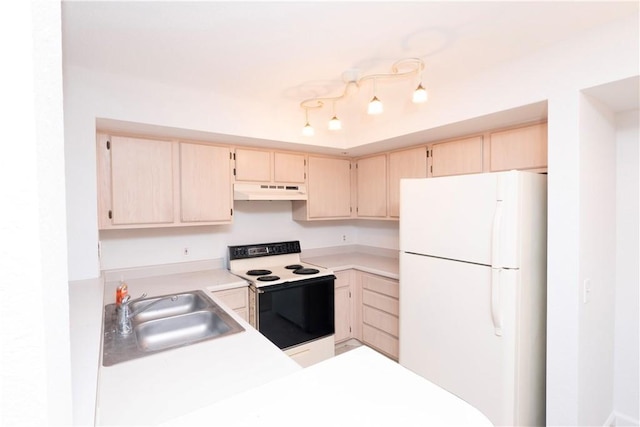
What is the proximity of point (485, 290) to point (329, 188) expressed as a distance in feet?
6.36

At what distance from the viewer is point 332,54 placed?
181 centimetres

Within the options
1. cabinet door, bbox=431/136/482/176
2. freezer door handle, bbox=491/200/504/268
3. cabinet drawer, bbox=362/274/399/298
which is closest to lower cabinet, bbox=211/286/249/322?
cabinet drawer, bbox=362/274/399/298

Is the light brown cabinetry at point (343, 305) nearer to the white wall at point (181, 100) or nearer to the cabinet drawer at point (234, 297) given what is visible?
the cabinet drawer at point (234, 297)

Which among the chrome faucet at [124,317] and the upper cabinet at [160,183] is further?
the upper cabinet at [160,183]

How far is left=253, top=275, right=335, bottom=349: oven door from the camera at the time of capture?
246 cm

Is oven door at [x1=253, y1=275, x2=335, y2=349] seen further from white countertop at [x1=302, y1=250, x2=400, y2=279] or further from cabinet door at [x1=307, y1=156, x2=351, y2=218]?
cabinet door at [x1=307, y1=156, x2=351, y2=218]

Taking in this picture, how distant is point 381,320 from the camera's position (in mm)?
2963

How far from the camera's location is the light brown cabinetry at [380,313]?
2828 millimetres

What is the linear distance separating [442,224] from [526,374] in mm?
979
